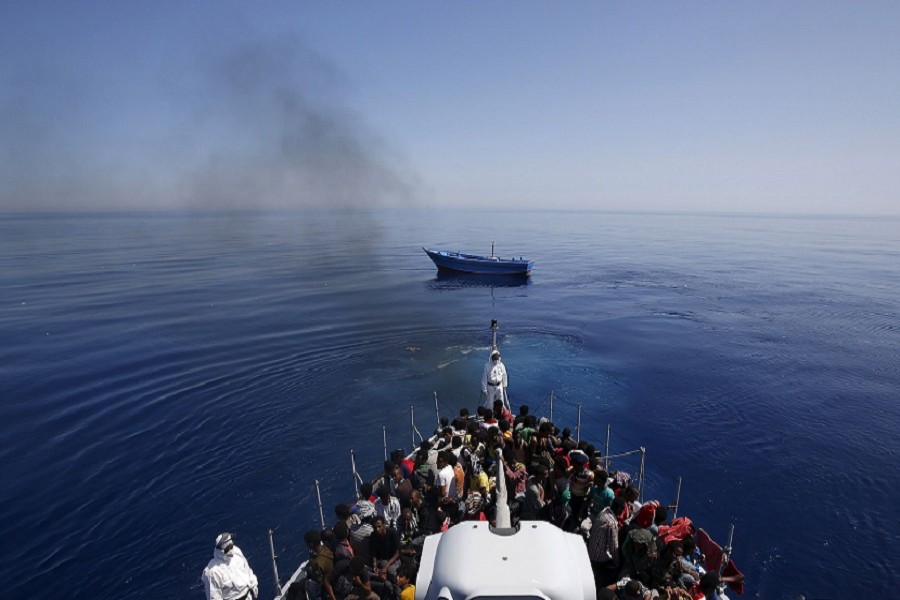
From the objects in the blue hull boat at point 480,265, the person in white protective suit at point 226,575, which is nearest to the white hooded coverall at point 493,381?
the person in white protective suit at point 226,575

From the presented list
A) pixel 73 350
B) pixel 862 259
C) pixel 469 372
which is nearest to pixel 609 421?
pixel 469 372

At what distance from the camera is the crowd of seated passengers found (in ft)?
25.7

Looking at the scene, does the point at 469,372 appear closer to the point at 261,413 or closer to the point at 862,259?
the point at 261,413

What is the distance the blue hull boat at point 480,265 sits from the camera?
228ft

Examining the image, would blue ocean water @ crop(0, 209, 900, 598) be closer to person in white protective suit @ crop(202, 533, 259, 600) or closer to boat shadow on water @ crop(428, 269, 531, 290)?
boat shadow on water @ crop(428, 269, 531, 290)

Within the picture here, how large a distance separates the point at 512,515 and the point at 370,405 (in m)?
16.7

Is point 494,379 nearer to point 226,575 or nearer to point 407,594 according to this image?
point 407,594

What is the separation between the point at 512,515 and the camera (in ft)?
32.6

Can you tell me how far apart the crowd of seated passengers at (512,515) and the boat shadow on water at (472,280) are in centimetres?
5134

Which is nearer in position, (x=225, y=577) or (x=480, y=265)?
(x=225, y=577)

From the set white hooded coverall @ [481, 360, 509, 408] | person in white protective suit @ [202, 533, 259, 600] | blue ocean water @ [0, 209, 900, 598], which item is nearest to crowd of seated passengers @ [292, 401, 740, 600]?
person in white protective suit @ [202, 533, 259, 600]

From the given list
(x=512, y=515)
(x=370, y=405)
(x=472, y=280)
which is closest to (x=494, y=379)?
(x=512, y=515)

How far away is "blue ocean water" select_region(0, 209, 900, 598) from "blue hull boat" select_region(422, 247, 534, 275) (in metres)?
9.32

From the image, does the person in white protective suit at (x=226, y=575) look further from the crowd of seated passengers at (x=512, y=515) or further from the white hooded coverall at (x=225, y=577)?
the crowd of seated passengers at (x=512, y=515)
